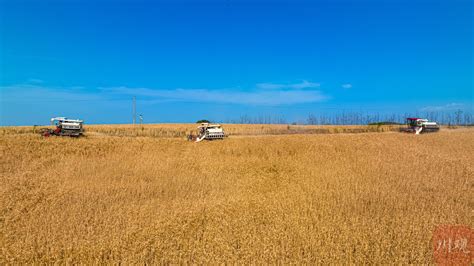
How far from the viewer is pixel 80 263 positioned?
7.02 metres

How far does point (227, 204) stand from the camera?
35.9ft

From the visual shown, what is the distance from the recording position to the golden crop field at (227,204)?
7.57m

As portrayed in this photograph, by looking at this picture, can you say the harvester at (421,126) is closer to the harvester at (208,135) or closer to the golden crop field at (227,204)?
the golden crop field at (227,204)

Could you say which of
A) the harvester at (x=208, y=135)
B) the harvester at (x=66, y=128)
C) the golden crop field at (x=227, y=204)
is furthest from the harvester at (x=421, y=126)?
the harvester at (x=66, y=128)

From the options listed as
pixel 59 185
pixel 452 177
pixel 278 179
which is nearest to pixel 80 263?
pixel 59 185

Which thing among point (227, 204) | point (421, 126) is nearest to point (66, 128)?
point (227, 204)

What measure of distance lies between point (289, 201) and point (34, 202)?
9.00 metres

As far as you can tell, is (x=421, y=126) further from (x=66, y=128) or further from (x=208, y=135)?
(x=66, y=128)

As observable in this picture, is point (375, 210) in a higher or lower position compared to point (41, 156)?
lower

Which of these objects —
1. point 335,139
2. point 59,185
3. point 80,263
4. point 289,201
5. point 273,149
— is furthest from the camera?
point 335,139

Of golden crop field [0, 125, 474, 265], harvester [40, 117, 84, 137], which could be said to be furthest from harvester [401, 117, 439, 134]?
harvester [40, 117, 84, 137]

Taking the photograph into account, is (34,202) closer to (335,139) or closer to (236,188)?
(236,188)

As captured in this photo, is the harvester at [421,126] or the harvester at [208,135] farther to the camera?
the harvester at [421,126]

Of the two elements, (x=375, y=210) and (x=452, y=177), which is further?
(x=452, y=177)
